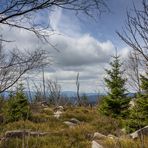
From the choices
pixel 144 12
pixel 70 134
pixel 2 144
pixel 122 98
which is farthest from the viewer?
pixel 122 98

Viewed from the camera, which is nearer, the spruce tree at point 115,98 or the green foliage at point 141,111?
the green foliage at point 141,111

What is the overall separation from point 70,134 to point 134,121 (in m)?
3.29

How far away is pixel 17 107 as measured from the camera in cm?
2108

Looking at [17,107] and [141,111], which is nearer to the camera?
[141,111]

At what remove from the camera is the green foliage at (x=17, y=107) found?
64.5ft

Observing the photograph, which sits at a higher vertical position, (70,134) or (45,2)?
(45,2)

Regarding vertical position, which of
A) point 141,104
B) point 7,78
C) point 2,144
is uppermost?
point 7,78

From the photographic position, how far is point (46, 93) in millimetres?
64062

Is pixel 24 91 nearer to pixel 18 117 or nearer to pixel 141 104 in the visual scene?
pixel 18 117

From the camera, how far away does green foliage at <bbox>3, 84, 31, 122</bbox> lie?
1967 cm

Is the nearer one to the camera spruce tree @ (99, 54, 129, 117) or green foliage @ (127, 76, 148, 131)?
green foliage @ (127, 76, 148, 131)

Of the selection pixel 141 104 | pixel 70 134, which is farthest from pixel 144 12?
pixel 141 104

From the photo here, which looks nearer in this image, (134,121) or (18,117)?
(134,121)

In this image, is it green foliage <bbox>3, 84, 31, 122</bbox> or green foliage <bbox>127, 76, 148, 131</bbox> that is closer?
green foliage <bbox>127, 76, 148, 131</bbox>
